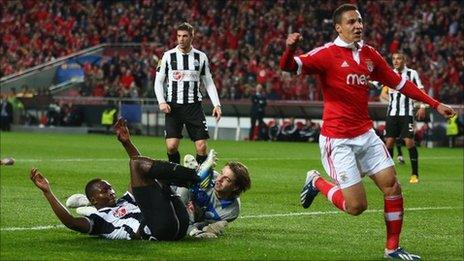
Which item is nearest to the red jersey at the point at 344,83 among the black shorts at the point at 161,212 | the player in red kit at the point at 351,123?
the player in red kit at the point at 351,123

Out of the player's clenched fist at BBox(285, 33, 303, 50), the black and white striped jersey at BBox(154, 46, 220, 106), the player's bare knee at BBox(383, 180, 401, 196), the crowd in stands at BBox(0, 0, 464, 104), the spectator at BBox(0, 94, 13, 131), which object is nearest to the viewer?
the player's clenched fist at BBox(285, 33, 303, 50)

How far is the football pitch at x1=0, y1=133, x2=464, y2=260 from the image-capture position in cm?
938

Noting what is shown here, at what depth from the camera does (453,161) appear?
2619cm

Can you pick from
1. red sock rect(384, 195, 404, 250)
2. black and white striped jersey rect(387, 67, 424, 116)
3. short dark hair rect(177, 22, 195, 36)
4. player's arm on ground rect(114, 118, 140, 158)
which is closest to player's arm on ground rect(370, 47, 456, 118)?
red sock rect(384, 195, 404, 250)

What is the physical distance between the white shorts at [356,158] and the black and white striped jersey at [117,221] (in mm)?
2033

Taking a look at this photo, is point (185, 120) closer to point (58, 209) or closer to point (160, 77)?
point (160, 77)

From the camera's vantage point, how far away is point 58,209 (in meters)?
9.86

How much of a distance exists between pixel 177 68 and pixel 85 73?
33501mm

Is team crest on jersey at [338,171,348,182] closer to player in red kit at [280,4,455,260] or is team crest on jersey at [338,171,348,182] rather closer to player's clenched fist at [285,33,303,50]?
player in red kit at [280,4,455,260]

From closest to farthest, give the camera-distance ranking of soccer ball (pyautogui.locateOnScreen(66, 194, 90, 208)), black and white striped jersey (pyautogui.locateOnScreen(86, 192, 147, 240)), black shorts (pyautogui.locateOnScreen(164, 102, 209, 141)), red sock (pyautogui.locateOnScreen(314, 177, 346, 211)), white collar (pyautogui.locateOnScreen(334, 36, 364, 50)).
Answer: white collar (pyautogui.locateOnScreen(334, 36, 364, 50)) < red sock (pyautogui.locateOnScreen(314, 177, 346, 211)) < black and white striped jersey (pyautogui.locateOnScreen(86, 192, 147, 240)) < soccer ball (pyautogui.locateOnScreen(66, 194, 90, 208)) < black shorts (pyautogui.locateOnScreen(164, 102, 209, 141))

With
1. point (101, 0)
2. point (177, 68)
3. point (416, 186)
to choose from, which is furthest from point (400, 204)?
point (101, 0)

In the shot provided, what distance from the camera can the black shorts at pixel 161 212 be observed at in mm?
9719

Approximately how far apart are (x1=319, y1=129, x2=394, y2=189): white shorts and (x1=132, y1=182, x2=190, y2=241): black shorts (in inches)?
60.9

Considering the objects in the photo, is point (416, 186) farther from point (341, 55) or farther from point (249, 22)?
point (249, 22)
